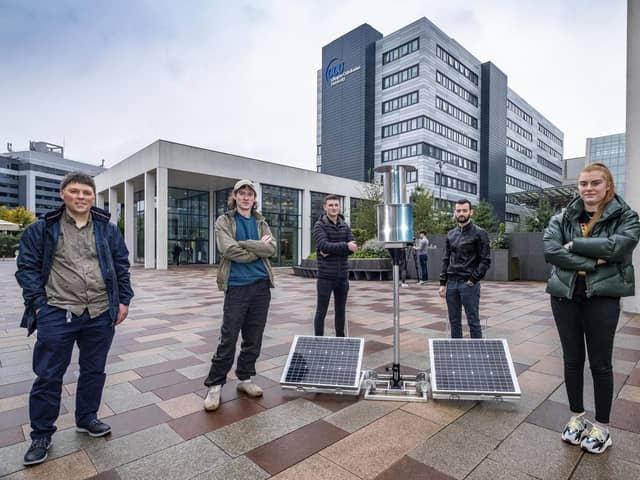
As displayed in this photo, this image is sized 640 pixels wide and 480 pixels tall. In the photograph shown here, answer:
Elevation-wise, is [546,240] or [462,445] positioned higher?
[546,240]

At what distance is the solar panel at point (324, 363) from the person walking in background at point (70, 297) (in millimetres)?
1601

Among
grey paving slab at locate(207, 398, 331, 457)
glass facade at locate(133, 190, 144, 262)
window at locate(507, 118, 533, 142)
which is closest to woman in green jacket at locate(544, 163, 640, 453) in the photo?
grey paving slab at locate(207, 398, 331, 457)

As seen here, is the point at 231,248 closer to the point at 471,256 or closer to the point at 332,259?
the point at 332,259

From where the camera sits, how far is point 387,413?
125 inches

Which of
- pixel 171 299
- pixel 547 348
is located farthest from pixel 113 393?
pixel 171 299

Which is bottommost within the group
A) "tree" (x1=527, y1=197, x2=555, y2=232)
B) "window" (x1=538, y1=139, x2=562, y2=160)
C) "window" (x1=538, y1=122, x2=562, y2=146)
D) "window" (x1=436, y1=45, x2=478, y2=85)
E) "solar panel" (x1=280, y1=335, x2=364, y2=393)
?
"solar panel" (x1=280, y1=335, x2=364, y2=393)

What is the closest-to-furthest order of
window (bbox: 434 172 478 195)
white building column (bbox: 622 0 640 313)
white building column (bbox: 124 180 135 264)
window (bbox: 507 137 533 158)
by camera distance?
white building column (bbox: 622 0 640 313), white building column (bbox: 124 180 135 264), window (bbox: 434 172 478 195), window (bbox: 507 137 533 158)

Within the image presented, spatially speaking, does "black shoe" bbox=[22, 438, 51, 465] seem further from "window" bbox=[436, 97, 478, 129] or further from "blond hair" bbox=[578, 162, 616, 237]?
"window" bbox=[436, 97, 478, 129]

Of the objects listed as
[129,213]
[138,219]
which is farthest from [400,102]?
[129,213]

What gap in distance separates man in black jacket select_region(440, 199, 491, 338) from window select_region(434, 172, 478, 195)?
52.4 meters

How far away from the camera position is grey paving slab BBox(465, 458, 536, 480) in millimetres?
2258

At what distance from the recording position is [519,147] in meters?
77.3

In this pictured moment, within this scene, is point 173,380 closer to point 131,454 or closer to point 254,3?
point 131,454

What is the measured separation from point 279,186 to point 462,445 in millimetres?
27853
